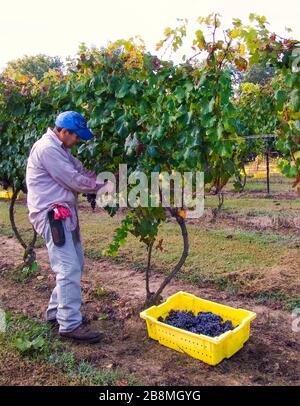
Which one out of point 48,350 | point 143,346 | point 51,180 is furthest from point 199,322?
point 51,180

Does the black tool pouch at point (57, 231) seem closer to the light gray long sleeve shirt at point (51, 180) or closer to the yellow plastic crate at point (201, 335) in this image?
the light gray long sleeve shirt at point (51, 180)

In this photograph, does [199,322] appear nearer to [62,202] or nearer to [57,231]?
[57,231]

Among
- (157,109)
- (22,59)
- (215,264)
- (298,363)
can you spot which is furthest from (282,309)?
(22,59)

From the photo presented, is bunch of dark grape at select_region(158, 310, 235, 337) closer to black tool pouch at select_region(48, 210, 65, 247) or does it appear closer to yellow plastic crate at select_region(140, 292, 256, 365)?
yellow plastic crate at select_region(140, 292, 256, 365)

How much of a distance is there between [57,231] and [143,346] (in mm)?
1193

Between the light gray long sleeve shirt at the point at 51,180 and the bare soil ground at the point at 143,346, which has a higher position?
the light gray long sleeve shirt at the point at 51,180

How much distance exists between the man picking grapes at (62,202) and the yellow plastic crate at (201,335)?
1.80ft

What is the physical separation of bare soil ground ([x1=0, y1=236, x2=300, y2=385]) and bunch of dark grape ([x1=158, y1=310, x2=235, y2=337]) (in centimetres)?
21

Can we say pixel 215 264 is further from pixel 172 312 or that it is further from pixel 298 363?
pixel 298 363

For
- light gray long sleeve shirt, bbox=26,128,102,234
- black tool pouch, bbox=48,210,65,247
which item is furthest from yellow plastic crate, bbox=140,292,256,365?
light gray long sleeve shirt, bbox=26,128,102,234

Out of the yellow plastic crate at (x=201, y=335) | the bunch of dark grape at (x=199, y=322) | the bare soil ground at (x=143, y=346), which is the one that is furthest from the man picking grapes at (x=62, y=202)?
the bunch of dark grape at (x=199, y=322)

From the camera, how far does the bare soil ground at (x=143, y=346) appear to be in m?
3.04

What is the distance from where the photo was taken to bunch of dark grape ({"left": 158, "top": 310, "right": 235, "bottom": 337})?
3.36 m
